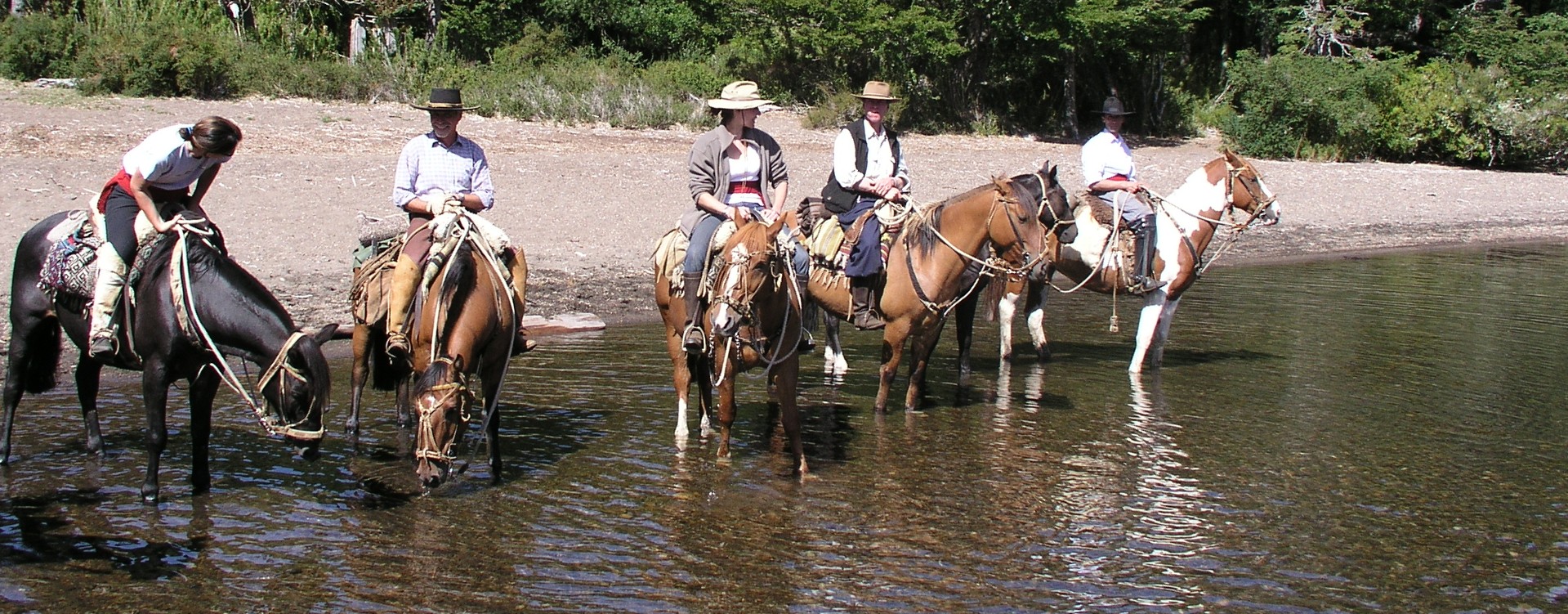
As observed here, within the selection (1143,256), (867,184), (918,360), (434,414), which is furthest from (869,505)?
(1143,256)

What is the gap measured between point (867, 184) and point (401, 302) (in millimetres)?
3731

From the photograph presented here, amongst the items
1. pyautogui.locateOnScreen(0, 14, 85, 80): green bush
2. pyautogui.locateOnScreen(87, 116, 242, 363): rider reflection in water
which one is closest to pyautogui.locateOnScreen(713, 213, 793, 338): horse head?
pyautogui.locateOnScreen(87, 116, 242, 363): rider reflection in water

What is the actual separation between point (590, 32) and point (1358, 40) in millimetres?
21252

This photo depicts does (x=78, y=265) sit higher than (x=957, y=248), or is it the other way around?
(x=957, y=248)

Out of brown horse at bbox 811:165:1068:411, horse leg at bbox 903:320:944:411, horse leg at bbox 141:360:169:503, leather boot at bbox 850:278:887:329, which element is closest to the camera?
horse leg at bbox 141:360:169:503

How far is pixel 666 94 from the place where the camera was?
27969 mm

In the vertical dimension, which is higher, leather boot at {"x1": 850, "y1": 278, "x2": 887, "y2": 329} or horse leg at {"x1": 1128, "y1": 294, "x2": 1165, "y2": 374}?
leather boot at {"x1": 850, "y1": 278, "x2": 887, "y2": 329}

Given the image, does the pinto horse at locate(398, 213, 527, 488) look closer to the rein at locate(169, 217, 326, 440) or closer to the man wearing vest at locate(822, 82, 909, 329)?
the rein at locate(169, 217, 326, 440)

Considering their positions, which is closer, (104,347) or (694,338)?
(104,347)

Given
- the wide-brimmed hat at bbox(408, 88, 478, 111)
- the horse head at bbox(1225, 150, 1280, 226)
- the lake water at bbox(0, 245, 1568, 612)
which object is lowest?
the lake water at bbox(0, 245, 1568, 612)

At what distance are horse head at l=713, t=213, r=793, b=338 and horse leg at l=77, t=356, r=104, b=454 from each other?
3.97 m

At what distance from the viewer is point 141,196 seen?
746cm

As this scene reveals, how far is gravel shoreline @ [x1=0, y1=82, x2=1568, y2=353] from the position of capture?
14.9 metres

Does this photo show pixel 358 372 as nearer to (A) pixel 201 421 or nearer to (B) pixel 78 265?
(A) pixel 201 421
